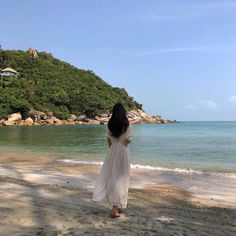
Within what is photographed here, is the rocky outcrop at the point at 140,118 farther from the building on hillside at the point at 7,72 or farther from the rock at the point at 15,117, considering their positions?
the rock at the point at 15,117

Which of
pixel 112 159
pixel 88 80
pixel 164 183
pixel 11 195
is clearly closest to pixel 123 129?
pixel 112 159

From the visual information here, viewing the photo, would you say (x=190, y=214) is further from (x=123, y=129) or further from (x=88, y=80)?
(x=88, y=80)

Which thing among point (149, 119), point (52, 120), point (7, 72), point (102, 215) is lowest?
point (102, 215)

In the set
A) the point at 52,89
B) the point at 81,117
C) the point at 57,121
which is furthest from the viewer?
the point at 52,89

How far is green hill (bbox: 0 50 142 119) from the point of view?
10216 cm

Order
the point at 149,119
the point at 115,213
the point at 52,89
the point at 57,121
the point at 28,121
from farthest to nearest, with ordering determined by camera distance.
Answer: the point at 149,119 < the point at 52,89 < the point at 57,121 < the point at 28,121 < the point at 115,213

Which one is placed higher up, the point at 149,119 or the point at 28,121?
the point at 149,119

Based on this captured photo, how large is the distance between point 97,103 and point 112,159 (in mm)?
104059

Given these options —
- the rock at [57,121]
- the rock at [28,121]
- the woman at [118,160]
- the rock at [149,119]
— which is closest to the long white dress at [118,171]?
the woman at [118,160]

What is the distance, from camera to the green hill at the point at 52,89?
335 ft

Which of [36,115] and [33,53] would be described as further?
[33,53]

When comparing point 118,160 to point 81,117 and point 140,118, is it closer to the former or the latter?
point 81,117

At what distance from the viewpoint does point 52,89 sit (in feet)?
375

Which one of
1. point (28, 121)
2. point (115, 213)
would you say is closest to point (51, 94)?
point (28, 121)
